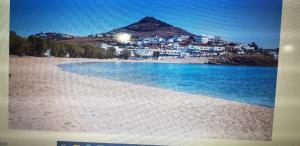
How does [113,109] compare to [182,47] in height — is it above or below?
below

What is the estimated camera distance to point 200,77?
1430mm

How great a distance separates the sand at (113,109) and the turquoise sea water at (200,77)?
3 cm

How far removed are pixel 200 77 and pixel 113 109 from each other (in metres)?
0.42

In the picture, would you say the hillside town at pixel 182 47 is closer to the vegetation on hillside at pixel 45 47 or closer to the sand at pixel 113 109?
the vegetation on hillside at pixel 45 47

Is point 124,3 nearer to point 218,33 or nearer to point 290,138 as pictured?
point 218,33

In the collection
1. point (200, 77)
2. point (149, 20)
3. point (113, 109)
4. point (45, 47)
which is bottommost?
point (113, 109)

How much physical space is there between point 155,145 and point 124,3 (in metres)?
0.66

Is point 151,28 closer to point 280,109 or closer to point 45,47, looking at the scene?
point 45,47

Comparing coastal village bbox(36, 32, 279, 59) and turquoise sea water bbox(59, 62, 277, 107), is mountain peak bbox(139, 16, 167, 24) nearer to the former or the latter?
coastal village bbox(36, 32, 279, 59)

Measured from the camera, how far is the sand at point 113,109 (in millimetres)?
1423

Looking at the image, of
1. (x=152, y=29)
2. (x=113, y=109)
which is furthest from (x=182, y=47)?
(x=113, y=109)

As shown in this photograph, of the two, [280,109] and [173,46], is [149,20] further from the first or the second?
[280,109]

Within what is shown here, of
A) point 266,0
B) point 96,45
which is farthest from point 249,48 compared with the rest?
point 96,45

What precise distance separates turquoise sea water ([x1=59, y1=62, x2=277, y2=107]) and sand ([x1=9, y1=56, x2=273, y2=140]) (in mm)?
27
